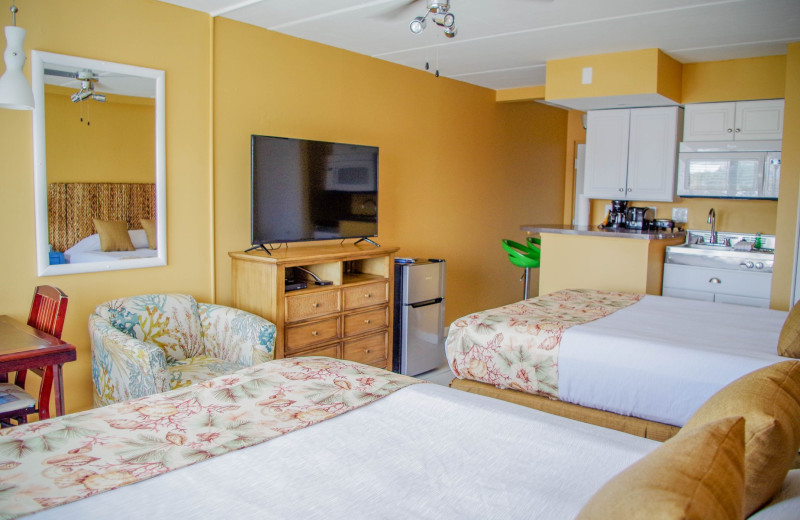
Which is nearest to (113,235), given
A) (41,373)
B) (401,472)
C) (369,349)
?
(41,373)

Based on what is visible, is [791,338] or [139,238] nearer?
[791,338]

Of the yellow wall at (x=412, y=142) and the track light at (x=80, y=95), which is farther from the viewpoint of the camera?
the yellow wall at (x=412, y=142)

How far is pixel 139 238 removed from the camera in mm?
3449

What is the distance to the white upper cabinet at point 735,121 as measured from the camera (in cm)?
484

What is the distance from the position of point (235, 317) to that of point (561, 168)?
537 cm

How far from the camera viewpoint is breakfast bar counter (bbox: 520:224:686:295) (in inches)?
188

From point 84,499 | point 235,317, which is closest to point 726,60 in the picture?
point 235,317

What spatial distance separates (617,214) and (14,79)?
4.83 meters

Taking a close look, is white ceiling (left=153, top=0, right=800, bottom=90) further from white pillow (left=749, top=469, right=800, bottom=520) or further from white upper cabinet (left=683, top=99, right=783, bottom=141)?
white pillow (left=749, top=469, right=800, bottom=520)

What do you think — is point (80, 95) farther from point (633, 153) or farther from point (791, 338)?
point (633, 153)

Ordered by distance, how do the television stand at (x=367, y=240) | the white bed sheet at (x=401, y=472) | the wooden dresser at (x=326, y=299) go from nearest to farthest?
1. the white bed sheet at (x=401, y=472)
2. the wooden dresser at (x=326, y=299)
3. the television stand at (x=367, y=240)

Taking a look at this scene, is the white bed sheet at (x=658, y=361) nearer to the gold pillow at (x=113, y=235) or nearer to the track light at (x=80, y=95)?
the gold pillow at (x=113, y=235)

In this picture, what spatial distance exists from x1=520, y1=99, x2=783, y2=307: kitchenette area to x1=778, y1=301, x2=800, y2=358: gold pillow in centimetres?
229

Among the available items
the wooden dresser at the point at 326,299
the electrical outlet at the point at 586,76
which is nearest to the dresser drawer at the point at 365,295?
the wooden dresser at the point at 326,299
